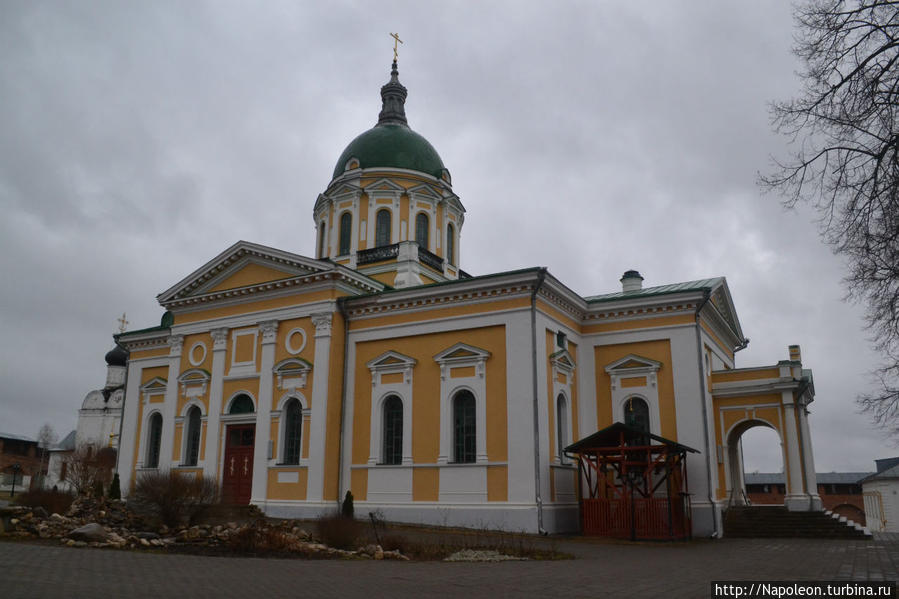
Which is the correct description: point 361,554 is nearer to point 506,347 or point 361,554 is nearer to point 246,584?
point 246,584

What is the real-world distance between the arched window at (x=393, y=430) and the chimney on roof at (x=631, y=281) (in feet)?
31.5

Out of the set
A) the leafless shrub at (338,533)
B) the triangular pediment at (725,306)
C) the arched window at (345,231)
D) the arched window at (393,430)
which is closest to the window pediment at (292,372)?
the arched window at (393,430)

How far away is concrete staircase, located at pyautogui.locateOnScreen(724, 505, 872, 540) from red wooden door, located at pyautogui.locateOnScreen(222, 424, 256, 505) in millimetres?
15605

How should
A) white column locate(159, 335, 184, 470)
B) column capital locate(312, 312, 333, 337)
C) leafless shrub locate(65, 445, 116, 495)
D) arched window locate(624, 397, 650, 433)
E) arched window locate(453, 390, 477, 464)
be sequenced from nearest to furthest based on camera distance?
arched window locate(453, 390, 477, 464), arched window locate(624, 397, 650, 433), column capital locate(312, 312, 333, 337), white column locate(159, 335, 184, 470), leafless shrub locate(65, 445, 116, 495)

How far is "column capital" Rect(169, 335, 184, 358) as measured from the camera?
2767 cm

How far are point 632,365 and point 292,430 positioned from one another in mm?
11543

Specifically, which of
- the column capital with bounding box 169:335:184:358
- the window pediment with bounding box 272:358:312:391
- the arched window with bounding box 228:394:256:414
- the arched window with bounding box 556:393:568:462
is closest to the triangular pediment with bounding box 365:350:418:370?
the window pediment with bounding box 272:358:312:391

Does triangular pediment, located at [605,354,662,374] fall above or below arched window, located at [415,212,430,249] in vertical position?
below

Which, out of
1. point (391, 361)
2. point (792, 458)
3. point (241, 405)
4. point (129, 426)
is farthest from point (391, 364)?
point (792, 458)

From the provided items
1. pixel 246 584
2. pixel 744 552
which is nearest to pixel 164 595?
pixel 246 584

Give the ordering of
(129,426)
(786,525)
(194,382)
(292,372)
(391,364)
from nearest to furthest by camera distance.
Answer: (786,525) < (391,364) < (292,372) < (194,382) < (129,426)

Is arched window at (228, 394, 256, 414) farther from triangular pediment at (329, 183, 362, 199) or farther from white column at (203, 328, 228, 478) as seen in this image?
triangular pediment at (329, 183, 362, 199)

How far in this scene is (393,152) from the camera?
3180 cm

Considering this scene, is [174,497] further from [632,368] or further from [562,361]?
[632,368]
